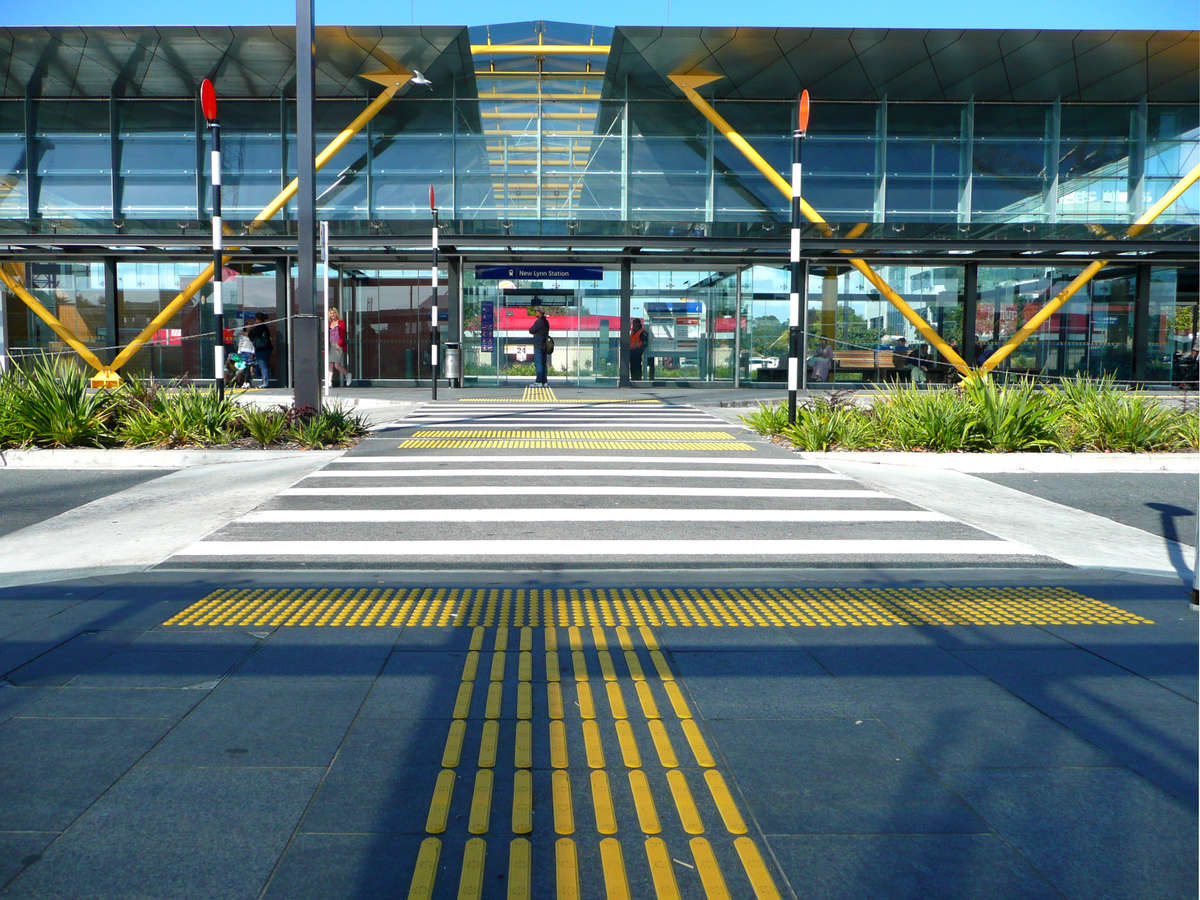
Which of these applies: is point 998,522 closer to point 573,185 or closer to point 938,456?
point 938,456

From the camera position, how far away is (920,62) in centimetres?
2422

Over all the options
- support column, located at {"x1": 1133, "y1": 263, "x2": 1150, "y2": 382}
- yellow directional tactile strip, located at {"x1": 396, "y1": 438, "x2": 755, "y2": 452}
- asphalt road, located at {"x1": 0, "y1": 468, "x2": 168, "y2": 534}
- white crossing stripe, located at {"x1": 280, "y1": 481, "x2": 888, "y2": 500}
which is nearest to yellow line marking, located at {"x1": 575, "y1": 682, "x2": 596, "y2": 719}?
white crossing stripe, located at {"x1": 280, "y1": 481, "x2": 888, "y2": 500}

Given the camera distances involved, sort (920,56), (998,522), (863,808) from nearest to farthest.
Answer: (863,808) < (998,522) < (920,56)

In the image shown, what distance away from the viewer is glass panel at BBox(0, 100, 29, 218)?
26.7 m

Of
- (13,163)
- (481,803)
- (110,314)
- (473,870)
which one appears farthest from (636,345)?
(473,870)

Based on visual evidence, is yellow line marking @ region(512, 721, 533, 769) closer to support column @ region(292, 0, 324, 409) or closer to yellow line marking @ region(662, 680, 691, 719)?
yellow line marking @ region(662, 680, 691, 719)

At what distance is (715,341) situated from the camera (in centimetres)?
Result: 2697

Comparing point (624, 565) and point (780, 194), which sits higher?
point (780, 194)

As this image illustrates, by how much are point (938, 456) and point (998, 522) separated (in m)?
3.47

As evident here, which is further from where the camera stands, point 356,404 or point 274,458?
point 356,404

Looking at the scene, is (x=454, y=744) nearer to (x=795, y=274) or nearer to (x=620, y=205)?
(x=795, y=274)

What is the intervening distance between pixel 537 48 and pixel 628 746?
22.3 meters

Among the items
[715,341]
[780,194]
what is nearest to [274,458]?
[715,341]

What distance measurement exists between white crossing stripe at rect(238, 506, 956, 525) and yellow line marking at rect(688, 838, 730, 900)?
5695mm
